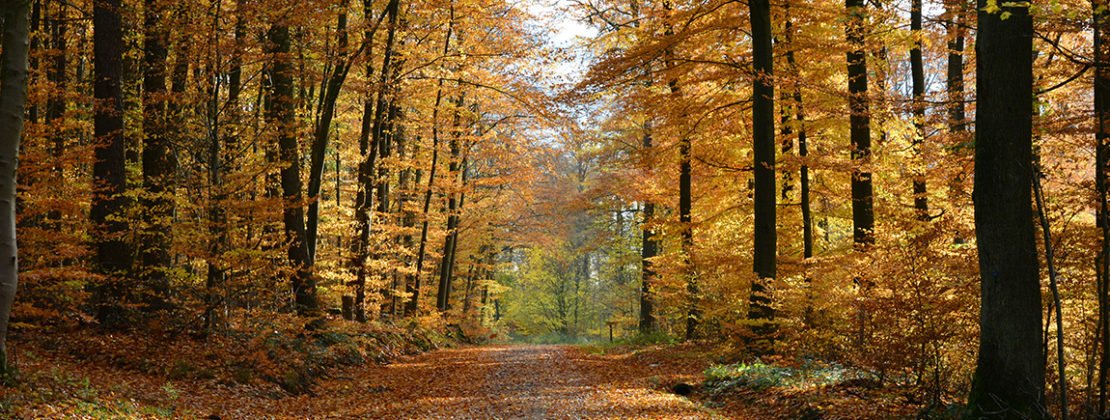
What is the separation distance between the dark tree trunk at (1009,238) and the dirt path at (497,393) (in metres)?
3.14

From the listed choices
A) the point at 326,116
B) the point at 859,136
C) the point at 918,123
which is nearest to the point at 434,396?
the point at 326,116

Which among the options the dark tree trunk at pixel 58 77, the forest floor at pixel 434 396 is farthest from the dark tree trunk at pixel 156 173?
the forest floor at pixel 434 396

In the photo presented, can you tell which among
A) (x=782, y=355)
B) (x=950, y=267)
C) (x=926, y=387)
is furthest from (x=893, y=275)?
(x=782, y=355)

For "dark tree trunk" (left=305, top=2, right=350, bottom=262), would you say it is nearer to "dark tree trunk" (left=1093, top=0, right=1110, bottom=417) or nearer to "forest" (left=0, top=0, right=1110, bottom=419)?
"forest" (left=0, top=0, right=1110, bottom=419)

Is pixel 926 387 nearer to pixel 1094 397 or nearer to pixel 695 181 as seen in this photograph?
pixel 1094 397

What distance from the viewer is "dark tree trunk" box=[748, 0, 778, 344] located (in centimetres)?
1084

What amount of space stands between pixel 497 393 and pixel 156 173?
703cm

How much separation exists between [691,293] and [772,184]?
3663mm

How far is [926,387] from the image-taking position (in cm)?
649

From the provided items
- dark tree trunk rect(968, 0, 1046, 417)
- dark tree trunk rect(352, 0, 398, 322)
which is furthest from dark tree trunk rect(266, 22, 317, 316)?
dark tree trunk rect(968, 0, 1046, 417)

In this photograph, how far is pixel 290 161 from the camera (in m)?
12.9

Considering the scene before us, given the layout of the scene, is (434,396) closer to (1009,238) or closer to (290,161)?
(290,161)

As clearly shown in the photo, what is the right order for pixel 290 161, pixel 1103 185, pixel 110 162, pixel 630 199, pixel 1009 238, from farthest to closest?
pixel 630 199 < pixel 290 161 < pixel 110 162 < pixel 1103 185 < pixel 1009 238

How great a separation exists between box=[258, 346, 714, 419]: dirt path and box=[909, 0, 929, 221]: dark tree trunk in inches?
177
